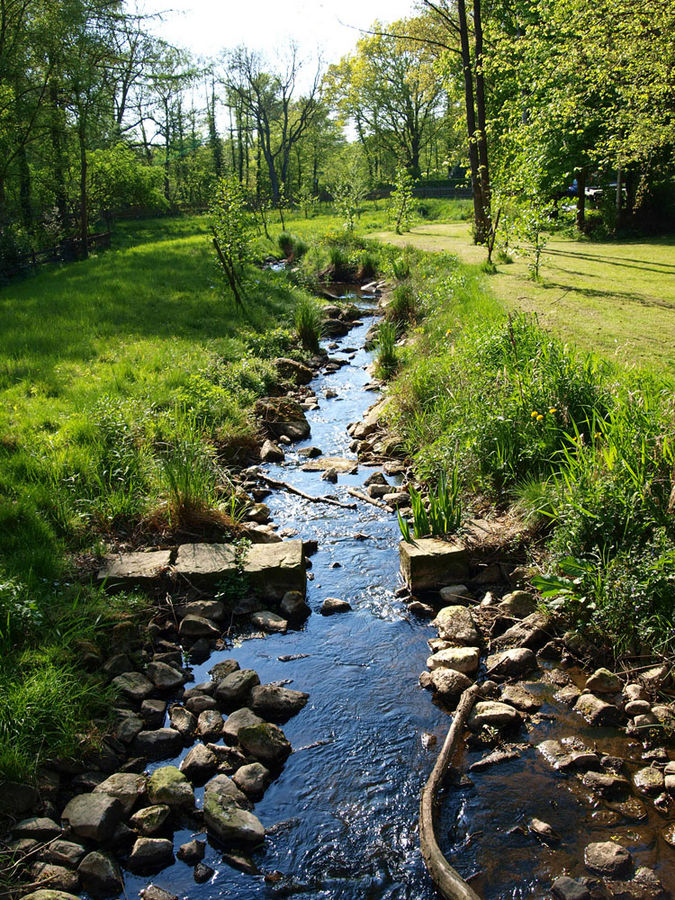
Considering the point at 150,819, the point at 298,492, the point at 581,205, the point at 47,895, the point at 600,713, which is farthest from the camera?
the point at 581,205

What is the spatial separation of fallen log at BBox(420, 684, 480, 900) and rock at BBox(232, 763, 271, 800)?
0.91 m

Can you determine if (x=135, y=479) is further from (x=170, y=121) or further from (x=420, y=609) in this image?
(x=170, y=121)

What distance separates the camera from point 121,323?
13.3 m

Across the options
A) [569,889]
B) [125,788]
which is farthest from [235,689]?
[569,889]

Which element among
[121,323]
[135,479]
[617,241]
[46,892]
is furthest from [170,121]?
[46,892]

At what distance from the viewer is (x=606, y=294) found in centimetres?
1198

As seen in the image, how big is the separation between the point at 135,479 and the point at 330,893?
442 cm

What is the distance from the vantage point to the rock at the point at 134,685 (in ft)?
14.2

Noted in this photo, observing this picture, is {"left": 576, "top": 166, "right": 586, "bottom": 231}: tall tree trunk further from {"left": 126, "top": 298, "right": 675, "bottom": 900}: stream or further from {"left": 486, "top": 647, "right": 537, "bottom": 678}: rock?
{"left": 486, "top": 647, "right": 537, "bottom": 678}: rock

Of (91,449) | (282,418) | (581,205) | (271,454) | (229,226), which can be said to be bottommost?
(271,454)

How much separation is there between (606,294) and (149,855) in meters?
11.7

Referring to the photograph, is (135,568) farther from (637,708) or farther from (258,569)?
(637,708)

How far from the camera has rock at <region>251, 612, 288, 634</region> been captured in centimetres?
519

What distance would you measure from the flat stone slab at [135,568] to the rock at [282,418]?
3.98m
